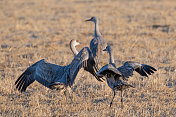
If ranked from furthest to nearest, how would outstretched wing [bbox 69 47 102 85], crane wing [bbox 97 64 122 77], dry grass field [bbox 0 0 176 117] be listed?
dry grass field [bbox 0 0 176 117] < outstretched wing [bbox 69 47 102 85] < crane wing [bbox 97 64 122 77]

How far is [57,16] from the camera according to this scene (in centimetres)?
1998

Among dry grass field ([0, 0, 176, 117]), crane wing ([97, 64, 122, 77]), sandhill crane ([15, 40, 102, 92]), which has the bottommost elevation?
dry grass field ([0, 0, 176, 117])

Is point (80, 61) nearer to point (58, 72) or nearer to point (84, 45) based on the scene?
point (58, 72)

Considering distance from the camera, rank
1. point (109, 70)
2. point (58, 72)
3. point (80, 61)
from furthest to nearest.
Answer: point (58, 72)
point (80, 61)
point (109, 70)

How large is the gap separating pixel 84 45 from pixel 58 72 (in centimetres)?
576

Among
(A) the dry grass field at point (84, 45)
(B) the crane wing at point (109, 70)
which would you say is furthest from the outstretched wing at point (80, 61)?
(B) the crane wing at point (109, 70)

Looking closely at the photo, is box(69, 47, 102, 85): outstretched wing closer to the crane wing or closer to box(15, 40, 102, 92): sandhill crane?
box(15, 40, 102, 92): sandhill crane

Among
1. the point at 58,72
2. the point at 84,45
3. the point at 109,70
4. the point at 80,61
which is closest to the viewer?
the point at 109,70

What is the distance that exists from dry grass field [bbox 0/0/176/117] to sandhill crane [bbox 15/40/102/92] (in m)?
0.29

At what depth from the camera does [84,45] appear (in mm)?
12562

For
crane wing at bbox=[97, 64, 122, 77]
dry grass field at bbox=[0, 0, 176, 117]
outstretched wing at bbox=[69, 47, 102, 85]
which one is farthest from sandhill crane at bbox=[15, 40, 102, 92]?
crane wing at bbox=[97, 64, 122, 77]

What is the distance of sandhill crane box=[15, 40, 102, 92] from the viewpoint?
6.30 meters

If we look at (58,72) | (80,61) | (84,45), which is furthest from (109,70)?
(84,45)

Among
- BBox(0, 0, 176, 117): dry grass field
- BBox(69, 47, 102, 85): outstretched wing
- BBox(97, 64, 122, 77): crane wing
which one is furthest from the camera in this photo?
BBox(0, 0, 176, 117): dry grass field
